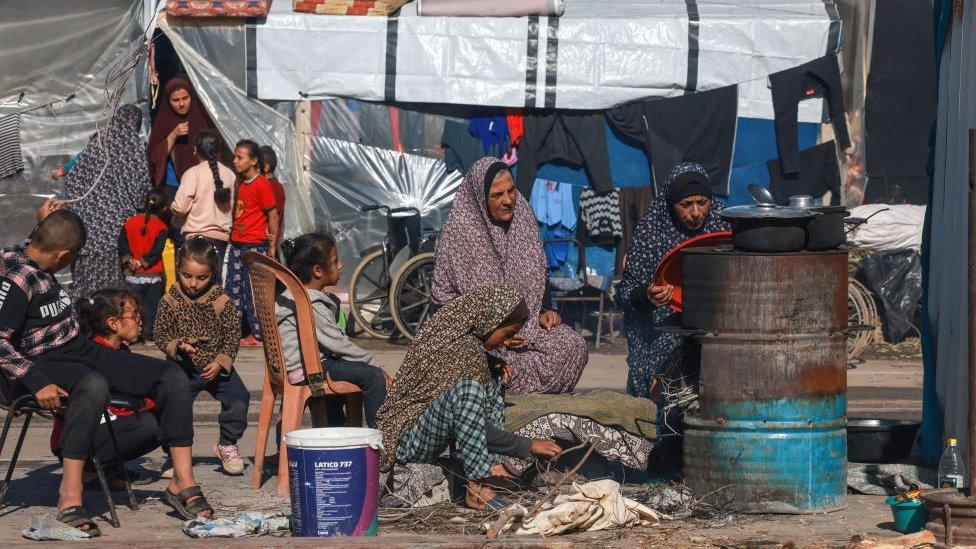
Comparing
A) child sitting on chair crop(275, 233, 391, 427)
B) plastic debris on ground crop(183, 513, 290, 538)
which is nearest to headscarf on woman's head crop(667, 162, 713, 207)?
child sitting on chair crop(275, 233, 391, 427)

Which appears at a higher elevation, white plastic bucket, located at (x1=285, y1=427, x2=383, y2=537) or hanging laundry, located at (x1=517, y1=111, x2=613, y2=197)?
hanging laundry, located at (x1=517, y1=111, x2=613, y2=197)

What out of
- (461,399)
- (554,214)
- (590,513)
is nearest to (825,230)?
(590,513)

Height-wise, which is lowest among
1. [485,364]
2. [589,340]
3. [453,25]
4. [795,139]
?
[589,340]

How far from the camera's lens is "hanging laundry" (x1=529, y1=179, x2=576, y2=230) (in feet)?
41.5

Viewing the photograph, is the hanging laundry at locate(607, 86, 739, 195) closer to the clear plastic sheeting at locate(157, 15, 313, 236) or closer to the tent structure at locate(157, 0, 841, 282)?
the tent structure at locate(157, 0, 841, 282)

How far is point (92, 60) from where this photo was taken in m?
12.5

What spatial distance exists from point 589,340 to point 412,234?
2013 millimetres

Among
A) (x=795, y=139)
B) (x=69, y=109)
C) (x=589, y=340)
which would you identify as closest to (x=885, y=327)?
(x=795, y=139)

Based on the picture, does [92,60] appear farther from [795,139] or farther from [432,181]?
[795,139]

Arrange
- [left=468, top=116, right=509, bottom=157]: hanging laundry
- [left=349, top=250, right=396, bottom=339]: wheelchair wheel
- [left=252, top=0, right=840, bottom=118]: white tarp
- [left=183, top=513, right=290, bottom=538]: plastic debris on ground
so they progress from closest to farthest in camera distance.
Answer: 1. [left=183, top=513, right=290, bottom=538]: plastic debris on ground
2. [left=349, top=250, right=396, bottom=339]: wheelchair wheel
3. [left=252, top=0, right=840, bottom=118]: white tarp
4. [left=468, top=116, right=509, bottom=157]: hanging laundry

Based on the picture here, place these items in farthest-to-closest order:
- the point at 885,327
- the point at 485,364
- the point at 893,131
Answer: the point at 893,131 → the point at 885,327 → the point at 485,364

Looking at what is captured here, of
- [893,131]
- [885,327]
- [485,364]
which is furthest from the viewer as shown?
[893,131]

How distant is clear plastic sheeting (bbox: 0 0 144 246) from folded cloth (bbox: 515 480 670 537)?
848 centimetres

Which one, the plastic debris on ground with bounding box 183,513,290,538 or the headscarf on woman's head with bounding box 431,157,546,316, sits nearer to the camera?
the plastic debris on ground with bounding box 183,513,290,538
